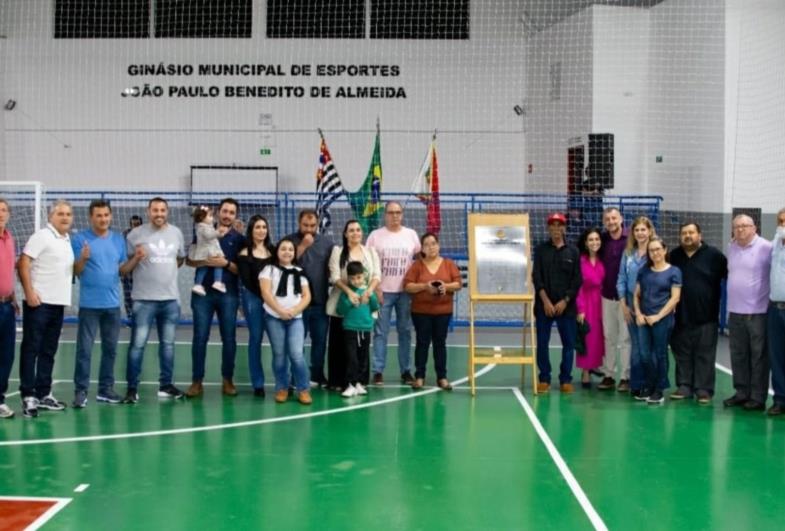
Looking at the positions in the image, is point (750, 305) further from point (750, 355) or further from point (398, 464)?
point (398, 464)

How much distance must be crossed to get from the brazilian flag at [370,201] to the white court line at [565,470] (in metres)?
8.65

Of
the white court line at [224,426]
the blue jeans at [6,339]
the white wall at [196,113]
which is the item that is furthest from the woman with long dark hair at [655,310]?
the white wall at [196,113]

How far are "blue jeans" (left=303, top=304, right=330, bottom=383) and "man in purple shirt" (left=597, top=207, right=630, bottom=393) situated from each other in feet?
8.97

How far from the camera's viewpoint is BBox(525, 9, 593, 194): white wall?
17.9 m

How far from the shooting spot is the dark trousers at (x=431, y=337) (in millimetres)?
8914

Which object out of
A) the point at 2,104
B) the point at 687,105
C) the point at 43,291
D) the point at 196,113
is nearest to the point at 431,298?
the point at 43,291

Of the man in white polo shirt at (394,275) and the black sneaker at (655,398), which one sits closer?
the black sneaker at (655,398)

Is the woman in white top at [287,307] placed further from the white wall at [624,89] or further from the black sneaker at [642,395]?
the white wall at [624,89]

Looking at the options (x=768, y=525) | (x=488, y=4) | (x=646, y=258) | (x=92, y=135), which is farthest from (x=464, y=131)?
(x=768, y=525)

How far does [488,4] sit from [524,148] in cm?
319

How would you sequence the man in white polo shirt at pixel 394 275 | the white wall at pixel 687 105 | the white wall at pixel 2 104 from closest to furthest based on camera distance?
1. the man in white polo shirt at pixel 394 275
2. the white wall at pixel 687 105
3. the white wall at pixel 2 104

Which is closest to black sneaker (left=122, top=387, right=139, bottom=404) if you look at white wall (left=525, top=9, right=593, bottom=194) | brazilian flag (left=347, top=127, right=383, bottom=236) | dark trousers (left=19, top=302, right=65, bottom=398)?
dark trousers (left=19, top=302, right=65, bottom=398)

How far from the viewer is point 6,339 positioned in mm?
7391

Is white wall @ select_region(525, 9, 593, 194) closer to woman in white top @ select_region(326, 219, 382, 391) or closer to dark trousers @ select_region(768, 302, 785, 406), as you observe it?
woman in white top @ select_region(326, 219, 382, 391)
